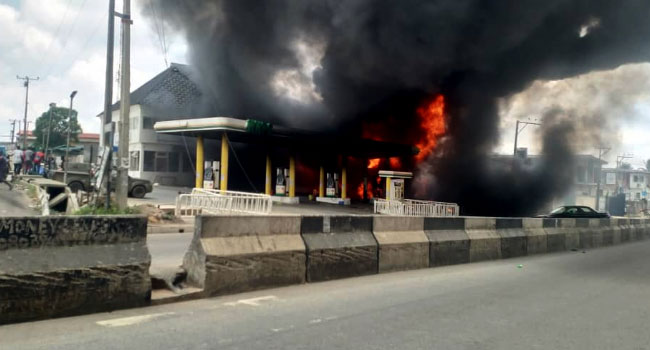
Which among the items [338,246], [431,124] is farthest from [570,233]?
[431,124]

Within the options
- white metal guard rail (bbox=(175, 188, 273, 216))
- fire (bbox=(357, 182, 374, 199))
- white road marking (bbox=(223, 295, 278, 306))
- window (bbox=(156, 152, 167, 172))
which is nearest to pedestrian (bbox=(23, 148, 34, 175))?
window (bbox=(156, 152, 167, 172))

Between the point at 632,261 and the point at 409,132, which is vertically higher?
the point at 409,132

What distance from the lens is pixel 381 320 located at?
5.30 metres

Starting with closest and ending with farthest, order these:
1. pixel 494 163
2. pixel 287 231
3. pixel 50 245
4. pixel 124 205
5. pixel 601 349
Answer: pixel 601 349
pixel 50 245
pixel 287 231
pixel 124 205
pixel 494 163

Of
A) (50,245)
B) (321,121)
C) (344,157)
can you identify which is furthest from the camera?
(321,121)

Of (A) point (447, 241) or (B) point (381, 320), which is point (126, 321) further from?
(A) point (447, 241)

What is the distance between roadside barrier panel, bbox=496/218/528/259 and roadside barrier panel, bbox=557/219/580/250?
9.49ft

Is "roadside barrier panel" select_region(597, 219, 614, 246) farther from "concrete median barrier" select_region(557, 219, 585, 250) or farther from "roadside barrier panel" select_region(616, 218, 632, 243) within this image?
"concrete median barrier" select_region(557, 219, 585, 250)

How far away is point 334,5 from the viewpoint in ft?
103

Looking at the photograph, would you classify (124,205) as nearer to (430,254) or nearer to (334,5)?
(430,254)

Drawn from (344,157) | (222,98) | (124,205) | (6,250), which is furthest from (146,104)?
(6,250)

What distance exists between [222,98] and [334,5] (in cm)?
1478

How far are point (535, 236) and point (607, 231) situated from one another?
22.6 feet

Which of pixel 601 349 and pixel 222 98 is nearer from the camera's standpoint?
pixel 601 349
